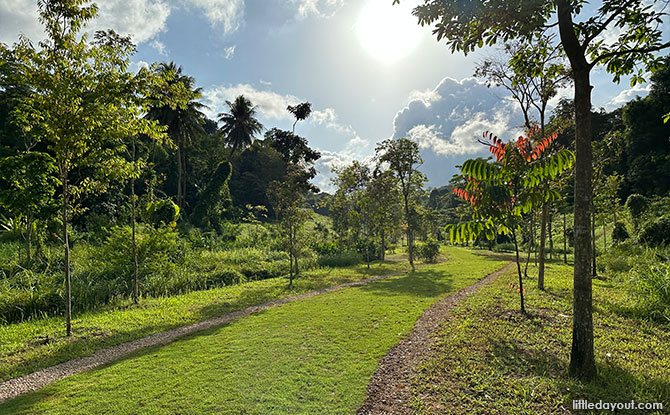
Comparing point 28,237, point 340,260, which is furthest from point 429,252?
point 28,237

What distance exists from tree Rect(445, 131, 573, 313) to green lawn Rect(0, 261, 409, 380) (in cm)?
848

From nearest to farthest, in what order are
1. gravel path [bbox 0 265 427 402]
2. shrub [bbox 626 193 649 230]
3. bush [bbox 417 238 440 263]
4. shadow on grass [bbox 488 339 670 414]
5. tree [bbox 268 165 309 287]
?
shadow on grass [bbox 488 339 670 414]
gravel path [bbox 0 265 427 402]
tree [bbox 268 165 309 287]
shrub [bbox 626 193 649 230]
bush [bbox 417 238 440 263]

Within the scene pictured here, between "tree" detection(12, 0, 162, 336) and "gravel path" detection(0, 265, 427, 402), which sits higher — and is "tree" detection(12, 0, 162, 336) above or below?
above

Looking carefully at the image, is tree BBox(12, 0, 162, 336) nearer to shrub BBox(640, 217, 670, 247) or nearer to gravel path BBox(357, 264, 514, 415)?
gravel path BBox(357, 264, 514, 415)

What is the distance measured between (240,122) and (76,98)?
118 feet

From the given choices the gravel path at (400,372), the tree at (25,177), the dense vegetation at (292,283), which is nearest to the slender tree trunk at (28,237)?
the dense vegetation at (292,283)

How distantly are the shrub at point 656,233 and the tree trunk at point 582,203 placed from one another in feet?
43.8

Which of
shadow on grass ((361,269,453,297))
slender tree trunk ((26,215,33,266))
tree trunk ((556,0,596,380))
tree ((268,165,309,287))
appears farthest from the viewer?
tree ((268,165,309,287))

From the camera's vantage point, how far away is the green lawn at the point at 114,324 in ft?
21.0

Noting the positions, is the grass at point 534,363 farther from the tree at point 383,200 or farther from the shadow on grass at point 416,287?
the tree at point 383,200

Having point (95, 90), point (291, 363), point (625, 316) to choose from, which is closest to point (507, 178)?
point (625, 316)

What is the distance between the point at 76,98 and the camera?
729 cm

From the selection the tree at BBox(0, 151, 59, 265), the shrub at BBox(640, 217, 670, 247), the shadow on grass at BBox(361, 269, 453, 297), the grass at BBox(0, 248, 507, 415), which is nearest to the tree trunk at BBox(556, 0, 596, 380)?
the grass at BBox(0, 248, 507, 415)

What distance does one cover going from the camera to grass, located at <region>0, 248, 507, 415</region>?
4121mm
